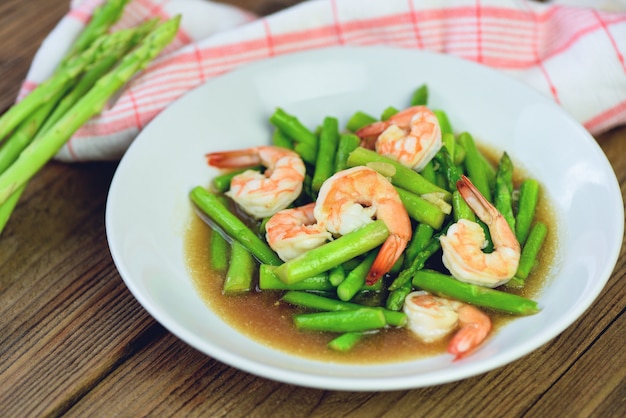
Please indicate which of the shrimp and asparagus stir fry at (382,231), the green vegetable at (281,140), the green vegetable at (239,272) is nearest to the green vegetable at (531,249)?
the shrimp and asparagus stir fry at (382,231)

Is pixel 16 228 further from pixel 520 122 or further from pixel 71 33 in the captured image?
pixel 520 122

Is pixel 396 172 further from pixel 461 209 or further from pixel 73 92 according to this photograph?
pixel 73 92

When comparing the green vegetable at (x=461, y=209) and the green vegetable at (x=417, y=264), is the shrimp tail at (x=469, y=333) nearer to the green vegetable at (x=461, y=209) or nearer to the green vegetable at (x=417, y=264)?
the green vegetable at (x=417, y=264)

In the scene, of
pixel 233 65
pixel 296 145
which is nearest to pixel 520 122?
pixel 296 145

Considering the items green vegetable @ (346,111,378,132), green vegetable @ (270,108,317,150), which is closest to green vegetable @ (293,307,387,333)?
green vegetable @ (270,108,317,150)

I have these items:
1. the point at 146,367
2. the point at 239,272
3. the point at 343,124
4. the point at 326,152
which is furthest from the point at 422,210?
the point at 146,367

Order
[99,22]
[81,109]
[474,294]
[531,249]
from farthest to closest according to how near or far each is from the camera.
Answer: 1. [99,22]
2. [81,109]
3. [531,249]
4. [474,294]

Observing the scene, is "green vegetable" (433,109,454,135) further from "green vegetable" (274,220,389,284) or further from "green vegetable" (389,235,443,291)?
"green vegetable" (274,220,389,284)
